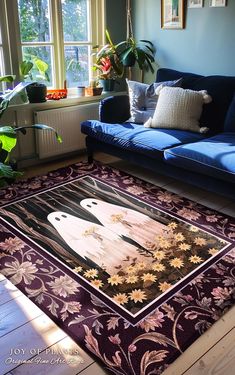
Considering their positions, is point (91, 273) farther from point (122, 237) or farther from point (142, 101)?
point (142, 101)

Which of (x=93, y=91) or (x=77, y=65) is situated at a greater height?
(x=77, y=65)

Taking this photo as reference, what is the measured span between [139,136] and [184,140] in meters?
0.38

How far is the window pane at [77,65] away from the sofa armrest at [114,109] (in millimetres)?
656

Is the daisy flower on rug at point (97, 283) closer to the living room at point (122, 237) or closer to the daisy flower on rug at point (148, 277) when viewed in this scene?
the living room at point (122, 237)

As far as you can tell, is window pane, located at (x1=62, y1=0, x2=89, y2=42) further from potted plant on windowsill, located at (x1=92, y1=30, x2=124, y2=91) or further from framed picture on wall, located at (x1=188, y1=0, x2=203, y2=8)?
framed picture on wall, located at (x1=188, y1=0, x2=203, y2=8)

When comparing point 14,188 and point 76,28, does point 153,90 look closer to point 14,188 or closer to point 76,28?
point 76,28

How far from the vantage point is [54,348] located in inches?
62.4

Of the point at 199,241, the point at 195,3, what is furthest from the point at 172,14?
the point at 199,241

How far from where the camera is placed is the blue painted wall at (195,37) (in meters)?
3.29

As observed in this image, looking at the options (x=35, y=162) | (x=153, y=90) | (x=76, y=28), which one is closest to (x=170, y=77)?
(x=153, y=90)

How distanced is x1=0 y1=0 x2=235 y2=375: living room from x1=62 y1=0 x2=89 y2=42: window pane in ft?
0.55

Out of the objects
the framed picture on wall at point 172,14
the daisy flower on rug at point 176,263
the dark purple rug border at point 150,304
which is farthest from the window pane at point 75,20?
the daisy flower on rug at point 176,263

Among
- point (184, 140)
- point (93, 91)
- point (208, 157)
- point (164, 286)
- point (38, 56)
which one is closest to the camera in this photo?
point (164, 286)

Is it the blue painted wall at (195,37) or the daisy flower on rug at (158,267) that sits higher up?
the blue painted wall at (195,37)
